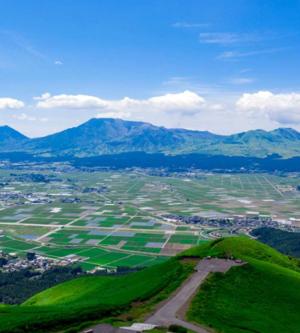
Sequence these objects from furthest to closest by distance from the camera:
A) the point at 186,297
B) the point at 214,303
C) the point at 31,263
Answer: the point at 31,263, the point at 186,297, the point at 214,303

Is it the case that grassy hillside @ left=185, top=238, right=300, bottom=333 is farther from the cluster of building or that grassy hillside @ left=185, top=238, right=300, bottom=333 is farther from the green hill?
the cluster of building

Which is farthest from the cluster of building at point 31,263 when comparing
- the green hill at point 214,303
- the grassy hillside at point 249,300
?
the grassy hillside at point 249,300

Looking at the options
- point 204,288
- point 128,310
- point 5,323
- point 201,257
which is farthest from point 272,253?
point 5,323

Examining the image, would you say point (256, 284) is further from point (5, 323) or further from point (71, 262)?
point (71, 262)

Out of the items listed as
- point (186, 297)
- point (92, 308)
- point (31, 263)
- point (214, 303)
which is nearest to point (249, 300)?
point (214, 303)

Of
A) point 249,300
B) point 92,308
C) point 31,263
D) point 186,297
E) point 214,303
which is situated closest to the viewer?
point 92,308

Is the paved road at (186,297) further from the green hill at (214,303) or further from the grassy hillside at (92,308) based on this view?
the grassy hillside at (92,308)

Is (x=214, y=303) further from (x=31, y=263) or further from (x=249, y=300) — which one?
(x=31, y=263)
